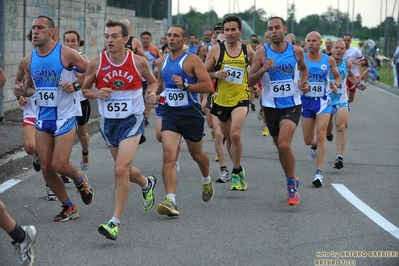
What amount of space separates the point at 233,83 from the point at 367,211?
2464 mm

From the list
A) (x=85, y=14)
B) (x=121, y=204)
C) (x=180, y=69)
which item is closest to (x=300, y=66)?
(x=180, y=69)

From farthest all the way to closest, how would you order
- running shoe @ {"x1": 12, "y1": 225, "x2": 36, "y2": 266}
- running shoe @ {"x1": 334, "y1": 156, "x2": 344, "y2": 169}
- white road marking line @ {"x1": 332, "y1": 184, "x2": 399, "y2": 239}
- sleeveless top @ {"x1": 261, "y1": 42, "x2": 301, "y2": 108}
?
running shoe @ {"x1": 334, "y1": 156, "x2": 344, "y2": 169}
sleeveless top @ {"x1": 261, "y1": 42, "x2": 301, "y2": 108}
white road marking line @ {"x1": 332, "y1": 184, "x2": 399, "y2": 239}
running shoe @ {"x1": 12, "y1": 225, "x2": 36, "y2": 266}

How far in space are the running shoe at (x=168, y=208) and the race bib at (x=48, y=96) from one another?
143 cm

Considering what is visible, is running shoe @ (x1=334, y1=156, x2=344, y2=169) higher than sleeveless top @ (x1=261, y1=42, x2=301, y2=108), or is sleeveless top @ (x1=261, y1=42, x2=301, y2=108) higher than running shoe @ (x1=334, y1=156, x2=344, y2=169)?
sleeveless top @ (x1=261, y1=42, x2=301, y2=108)

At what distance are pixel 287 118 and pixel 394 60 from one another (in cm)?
2404

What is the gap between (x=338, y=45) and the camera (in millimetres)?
13461

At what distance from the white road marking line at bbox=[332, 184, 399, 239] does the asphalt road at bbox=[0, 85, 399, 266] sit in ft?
0.03

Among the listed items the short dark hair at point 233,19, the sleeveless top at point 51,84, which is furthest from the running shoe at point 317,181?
the sleeveless top at point 51,84

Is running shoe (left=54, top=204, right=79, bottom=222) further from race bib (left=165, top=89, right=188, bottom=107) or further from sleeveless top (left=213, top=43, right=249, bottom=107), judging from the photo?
sleeveless top (left=213, top=43, right=249, bottom=107)

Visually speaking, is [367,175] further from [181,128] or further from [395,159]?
[181,128]

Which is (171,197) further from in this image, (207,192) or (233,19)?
(233,19)

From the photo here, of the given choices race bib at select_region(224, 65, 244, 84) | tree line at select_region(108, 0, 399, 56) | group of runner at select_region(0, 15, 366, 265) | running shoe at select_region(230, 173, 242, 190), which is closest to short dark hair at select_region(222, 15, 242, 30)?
group of runner at select_region(0, 15, 366, 265)

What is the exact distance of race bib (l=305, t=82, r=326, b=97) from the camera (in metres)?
11.7

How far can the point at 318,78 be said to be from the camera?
11.8m
